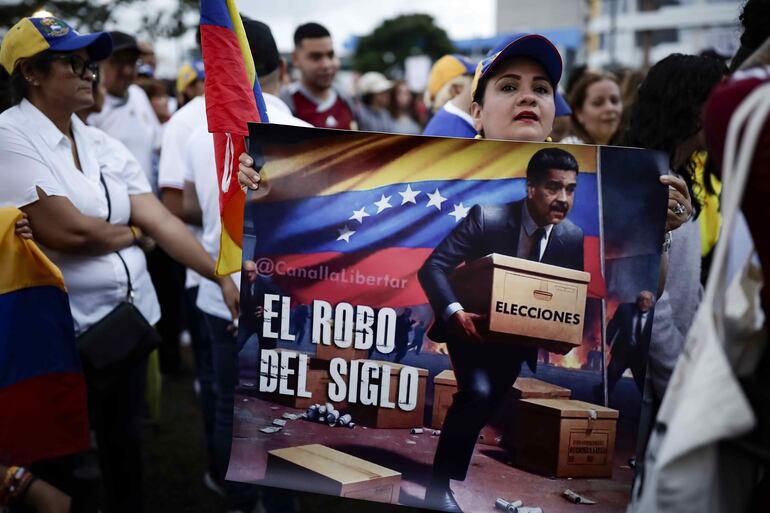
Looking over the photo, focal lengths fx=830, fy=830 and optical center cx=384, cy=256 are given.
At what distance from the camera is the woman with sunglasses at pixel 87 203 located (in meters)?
3.14

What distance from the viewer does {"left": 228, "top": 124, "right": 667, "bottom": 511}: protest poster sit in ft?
7.29

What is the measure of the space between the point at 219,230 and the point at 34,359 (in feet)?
3.50

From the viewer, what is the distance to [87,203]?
10.8ft

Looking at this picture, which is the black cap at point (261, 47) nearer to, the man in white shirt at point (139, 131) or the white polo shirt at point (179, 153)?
the white polo shirt at point (179, 153)

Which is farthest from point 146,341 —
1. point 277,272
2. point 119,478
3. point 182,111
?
point 182,111

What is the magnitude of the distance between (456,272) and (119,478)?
2.14 meters

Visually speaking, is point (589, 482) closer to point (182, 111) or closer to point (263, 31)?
point (263, 31)

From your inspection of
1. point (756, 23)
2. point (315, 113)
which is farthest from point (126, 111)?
point (756, 23)

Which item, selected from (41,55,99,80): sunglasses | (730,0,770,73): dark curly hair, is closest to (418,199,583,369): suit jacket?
A: (730,0,770,73): dark curly hair

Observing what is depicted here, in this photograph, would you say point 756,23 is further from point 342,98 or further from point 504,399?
point 342,98

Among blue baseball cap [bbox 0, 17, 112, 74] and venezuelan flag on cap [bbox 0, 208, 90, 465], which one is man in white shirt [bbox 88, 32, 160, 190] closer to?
blue baseball cap [bbox 0, 17, 112, 74]

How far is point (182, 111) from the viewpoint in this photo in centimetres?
438

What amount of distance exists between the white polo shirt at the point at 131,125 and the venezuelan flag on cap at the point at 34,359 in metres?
3.12

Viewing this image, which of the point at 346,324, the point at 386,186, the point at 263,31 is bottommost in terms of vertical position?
the point at 346,324
